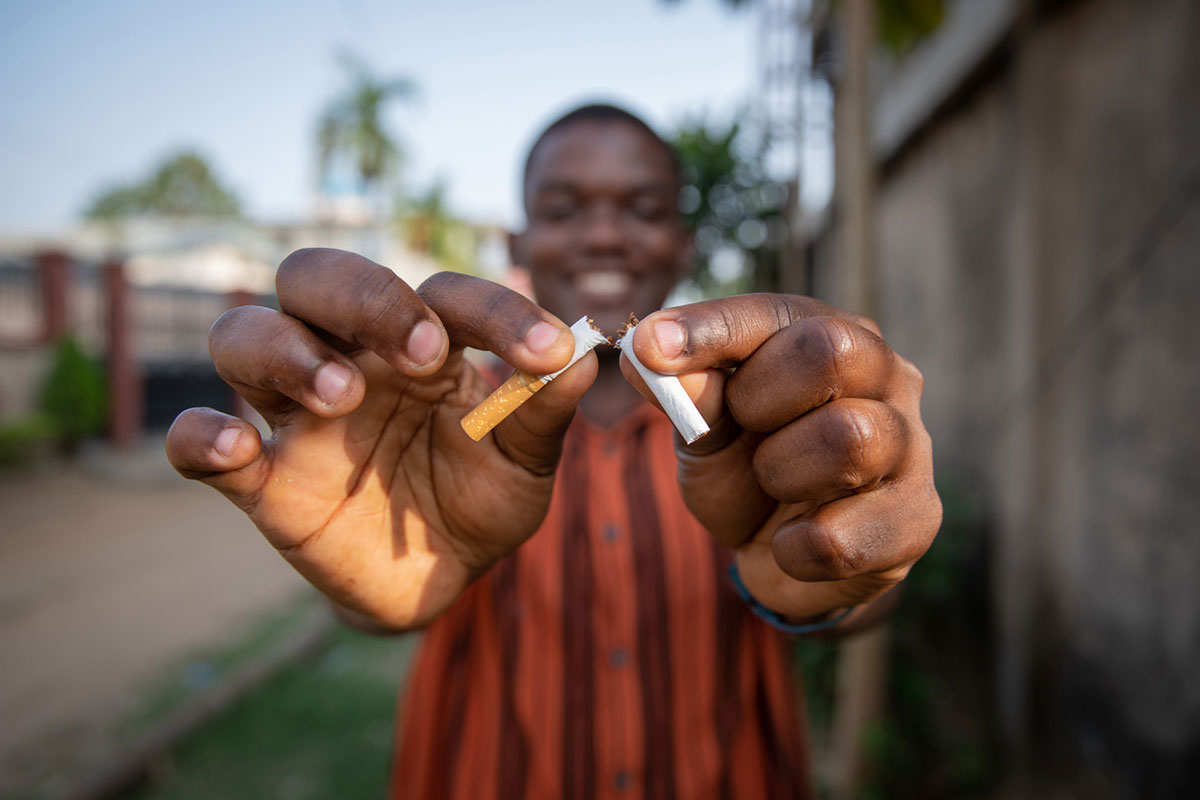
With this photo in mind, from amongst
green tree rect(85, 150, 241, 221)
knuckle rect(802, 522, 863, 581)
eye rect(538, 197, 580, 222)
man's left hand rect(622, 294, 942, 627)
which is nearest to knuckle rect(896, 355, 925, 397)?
man's left hand rect(622, 294, 942, 627)

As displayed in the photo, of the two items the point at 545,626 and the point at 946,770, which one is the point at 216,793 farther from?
the point at 946,770

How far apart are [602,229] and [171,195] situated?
55811mm

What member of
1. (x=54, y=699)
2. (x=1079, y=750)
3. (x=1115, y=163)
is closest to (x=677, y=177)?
(x=1115, y=163)

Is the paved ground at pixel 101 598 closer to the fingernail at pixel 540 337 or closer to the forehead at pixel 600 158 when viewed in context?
the forehead at pixel 600 158

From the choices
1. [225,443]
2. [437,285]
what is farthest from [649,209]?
[225,443]

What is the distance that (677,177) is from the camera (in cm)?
220

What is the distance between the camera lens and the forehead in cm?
203

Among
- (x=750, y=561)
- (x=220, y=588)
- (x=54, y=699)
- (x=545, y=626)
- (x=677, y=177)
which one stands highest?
(x=677, y=177)

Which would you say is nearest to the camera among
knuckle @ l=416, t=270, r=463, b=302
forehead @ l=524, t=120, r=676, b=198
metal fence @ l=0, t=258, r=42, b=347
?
knuckle @ l=416, t=270, r=463, b=302

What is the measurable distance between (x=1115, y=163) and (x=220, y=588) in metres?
Result: 7.57

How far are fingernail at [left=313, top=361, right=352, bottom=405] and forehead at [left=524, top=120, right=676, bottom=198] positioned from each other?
1.30m

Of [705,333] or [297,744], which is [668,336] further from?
[297,744]

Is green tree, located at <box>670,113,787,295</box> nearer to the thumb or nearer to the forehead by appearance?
the forehead

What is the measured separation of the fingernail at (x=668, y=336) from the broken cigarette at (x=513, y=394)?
125 millimetres
